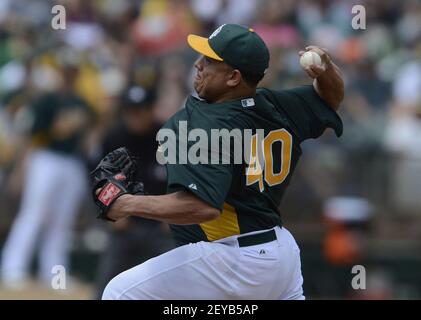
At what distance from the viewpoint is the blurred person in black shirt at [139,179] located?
25.7 ft

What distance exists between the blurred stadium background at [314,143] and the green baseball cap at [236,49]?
4.66 meters

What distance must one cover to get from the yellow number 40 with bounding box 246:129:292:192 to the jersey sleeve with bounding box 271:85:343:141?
129mm

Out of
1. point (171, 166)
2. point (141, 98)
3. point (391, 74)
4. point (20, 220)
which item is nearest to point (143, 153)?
point (141, 98)

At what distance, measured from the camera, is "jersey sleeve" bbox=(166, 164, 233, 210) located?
450 centimetres

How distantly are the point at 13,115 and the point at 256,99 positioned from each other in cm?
611

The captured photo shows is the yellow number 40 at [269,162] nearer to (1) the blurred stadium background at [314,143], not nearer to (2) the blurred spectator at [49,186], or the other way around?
(1) the blurred stadium background at [314,143]

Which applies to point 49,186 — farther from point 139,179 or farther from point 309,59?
point 309,59

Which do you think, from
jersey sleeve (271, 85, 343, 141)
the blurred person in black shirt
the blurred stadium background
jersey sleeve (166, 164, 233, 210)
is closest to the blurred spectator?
the blurred stadium background

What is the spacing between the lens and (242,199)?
4859 mm

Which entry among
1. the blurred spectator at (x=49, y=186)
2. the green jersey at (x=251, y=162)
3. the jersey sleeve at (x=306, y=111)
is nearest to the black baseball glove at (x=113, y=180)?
the green jersey at (x=251, y=162)

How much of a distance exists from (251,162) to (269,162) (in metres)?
0.17
